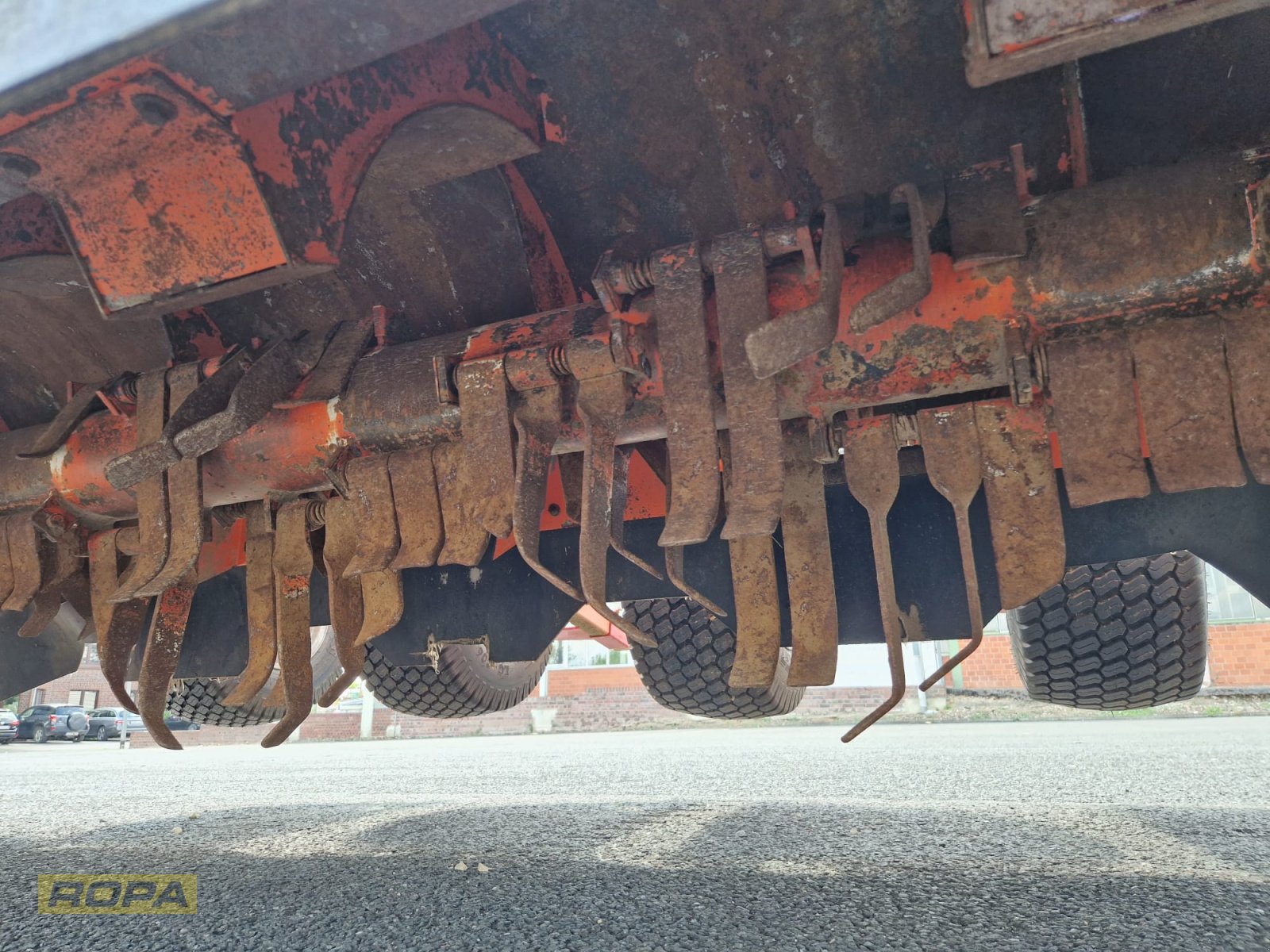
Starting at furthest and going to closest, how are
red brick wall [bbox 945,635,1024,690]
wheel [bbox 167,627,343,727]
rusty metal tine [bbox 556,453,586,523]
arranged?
red brick wall [bbox 945,635,1024,690], wheel [bbox 167,627,343,727], rusty metal tine [bbox 556,453,586,523]

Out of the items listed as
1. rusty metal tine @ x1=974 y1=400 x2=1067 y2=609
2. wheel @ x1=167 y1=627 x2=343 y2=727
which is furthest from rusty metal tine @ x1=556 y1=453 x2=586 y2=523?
wheel @ x1=167 y1=627 x2=343 y2=727

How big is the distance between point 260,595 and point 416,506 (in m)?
0.47

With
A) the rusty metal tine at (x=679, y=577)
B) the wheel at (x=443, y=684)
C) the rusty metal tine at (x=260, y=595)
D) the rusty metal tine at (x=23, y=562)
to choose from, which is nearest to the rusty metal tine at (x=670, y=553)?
the rusty metal tine at (x=679, y=577)

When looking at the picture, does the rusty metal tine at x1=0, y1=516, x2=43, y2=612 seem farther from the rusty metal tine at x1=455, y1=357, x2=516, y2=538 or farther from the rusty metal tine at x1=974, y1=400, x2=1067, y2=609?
the rusty metal tine at x1=974, y1=400, x2=1067, y2=609

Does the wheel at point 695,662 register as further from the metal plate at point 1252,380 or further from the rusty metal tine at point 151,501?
the metal plate at point 1252,380

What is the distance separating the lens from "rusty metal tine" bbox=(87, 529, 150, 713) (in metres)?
1.56

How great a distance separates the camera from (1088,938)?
3.32 feet

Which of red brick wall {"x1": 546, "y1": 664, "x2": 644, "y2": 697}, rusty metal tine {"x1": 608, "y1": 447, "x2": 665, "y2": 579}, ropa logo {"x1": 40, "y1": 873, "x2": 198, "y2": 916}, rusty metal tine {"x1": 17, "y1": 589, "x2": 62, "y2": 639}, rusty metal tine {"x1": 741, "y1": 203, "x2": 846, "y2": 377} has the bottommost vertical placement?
red brick wall {"x1": 546, "y1": 664, "x2": 644, "y2": 697}

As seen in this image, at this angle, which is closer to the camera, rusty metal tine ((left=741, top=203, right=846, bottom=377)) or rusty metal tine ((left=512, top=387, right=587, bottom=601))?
rusty metal tine ((left=741, top=203, right=846, bottom=377))

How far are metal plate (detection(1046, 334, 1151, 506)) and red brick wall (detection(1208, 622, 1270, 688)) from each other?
55.0ft

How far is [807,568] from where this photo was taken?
1288mm

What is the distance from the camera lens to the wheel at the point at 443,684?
2686 millimetres

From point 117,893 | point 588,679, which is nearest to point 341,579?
point 117,893

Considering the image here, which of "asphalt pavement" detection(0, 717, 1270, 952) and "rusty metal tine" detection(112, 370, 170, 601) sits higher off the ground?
"rusty metal tine" detection(112, 370, 170, 601)
